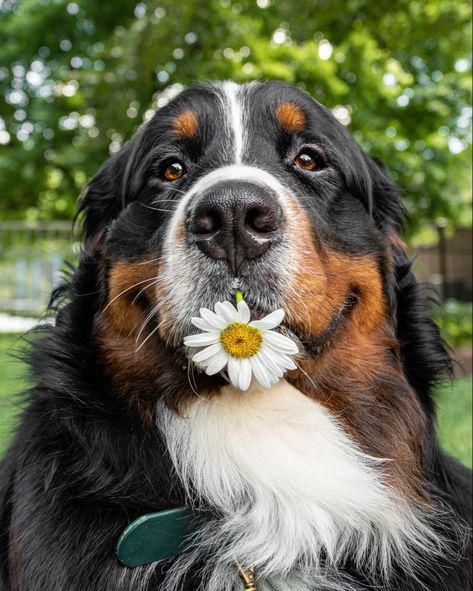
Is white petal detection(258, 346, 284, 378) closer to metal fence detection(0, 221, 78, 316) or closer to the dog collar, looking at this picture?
the dog collar

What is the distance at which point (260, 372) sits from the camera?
227 centimetres

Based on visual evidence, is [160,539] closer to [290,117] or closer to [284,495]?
[284,495]

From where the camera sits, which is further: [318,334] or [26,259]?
[26,259]

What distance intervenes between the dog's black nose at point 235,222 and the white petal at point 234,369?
1.07ft

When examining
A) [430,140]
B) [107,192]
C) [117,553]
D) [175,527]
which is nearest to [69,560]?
[117,553]

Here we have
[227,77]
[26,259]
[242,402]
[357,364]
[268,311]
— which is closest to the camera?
[268,311]

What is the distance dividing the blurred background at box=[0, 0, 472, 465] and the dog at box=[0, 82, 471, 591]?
0.60 meters

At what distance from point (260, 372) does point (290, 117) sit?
124 cm

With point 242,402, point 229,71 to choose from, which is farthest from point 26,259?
point 242,402

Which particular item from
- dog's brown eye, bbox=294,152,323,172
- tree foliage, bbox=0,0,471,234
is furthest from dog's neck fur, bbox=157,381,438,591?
tree foliage, bbox=0,0,471,234

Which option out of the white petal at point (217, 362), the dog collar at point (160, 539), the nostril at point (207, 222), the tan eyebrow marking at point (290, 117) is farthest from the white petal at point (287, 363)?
the tan eyebrow marking at point (290, 117)

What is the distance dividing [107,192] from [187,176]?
2.23 ft

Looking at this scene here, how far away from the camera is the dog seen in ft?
7.72

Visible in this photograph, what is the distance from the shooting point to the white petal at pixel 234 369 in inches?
88.8
